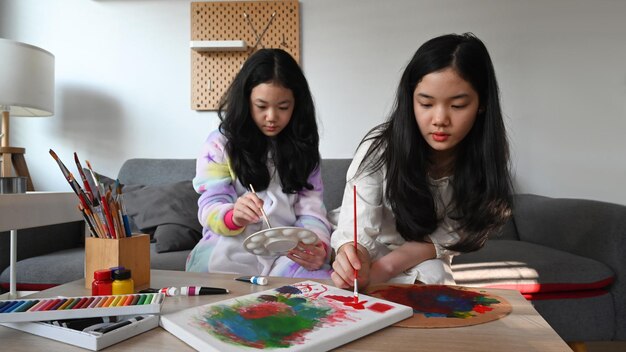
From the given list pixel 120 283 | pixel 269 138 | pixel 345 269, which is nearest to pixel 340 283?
pixel 345 269

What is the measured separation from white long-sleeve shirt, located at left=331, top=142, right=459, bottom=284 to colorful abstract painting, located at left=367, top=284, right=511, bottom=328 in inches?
8.0

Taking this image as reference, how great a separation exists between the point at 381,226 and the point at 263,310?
0.53 meters

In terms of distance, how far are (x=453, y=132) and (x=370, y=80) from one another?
1321 mm

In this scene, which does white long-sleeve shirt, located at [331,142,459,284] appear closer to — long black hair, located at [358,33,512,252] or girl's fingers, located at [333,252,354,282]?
long black hair, located at [358,33,512,252]

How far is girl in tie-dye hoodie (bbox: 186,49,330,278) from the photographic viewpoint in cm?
108

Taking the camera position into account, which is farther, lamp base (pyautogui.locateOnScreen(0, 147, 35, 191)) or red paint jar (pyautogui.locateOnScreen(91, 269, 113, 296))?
lamp base (pyautogui.locateOnScreen(0, 147, 35, 191))

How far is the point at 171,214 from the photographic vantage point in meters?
1.56

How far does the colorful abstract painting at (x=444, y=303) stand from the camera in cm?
53

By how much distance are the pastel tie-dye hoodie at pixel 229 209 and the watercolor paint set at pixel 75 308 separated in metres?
0.52

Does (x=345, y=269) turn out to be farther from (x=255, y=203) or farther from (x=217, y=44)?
(x=217, y=44)

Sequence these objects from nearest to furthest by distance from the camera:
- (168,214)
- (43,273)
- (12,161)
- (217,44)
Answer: (43,273), (168,214), (12,161), (217,44)

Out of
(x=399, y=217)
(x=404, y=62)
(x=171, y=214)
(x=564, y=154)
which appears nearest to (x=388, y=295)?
(x=399, y=217)

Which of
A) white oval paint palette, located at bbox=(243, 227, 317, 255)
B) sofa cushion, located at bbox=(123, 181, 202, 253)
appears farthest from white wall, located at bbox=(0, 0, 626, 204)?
white oval paint palette, located at bbox=(243, 227, 317, 255)

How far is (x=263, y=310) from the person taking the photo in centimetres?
54
